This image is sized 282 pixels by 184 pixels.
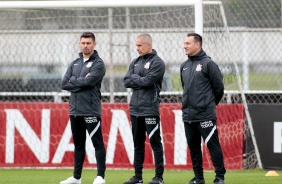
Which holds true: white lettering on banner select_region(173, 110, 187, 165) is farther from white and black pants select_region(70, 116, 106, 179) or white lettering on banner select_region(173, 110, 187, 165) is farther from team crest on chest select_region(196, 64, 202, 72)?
team crest on chest select_region(196, 64, 202, 72)

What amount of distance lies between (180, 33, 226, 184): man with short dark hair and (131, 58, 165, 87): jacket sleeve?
1.08 feet

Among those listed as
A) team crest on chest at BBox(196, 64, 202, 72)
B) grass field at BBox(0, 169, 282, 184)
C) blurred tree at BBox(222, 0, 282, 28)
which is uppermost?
blurred tree at BBox(222, 0, 282, 28)

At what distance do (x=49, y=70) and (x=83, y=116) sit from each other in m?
5.56

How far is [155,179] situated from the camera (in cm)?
1002

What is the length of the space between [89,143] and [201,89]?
3811 millimetres

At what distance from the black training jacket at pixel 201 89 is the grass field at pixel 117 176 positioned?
50.0 inches

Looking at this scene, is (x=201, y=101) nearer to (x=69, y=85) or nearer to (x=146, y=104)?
(x=146, y=104)

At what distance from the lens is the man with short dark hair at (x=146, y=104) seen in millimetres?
9984

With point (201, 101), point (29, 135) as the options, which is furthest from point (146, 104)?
point (29, 135)

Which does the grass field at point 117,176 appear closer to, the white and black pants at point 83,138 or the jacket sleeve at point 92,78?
the white and black pants at point 83,138

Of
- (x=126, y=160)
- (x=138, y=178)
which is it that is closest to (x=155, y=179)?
(x=138, y=178)

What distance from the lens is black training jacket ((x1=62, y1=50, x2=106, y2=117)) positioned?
10016mm

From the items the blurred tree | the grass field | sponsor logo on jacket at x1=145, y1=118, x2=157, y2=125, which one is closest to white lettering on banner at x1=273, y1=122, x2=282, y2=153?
the grass field

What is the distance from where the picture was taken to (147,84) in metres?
→ 9.88
